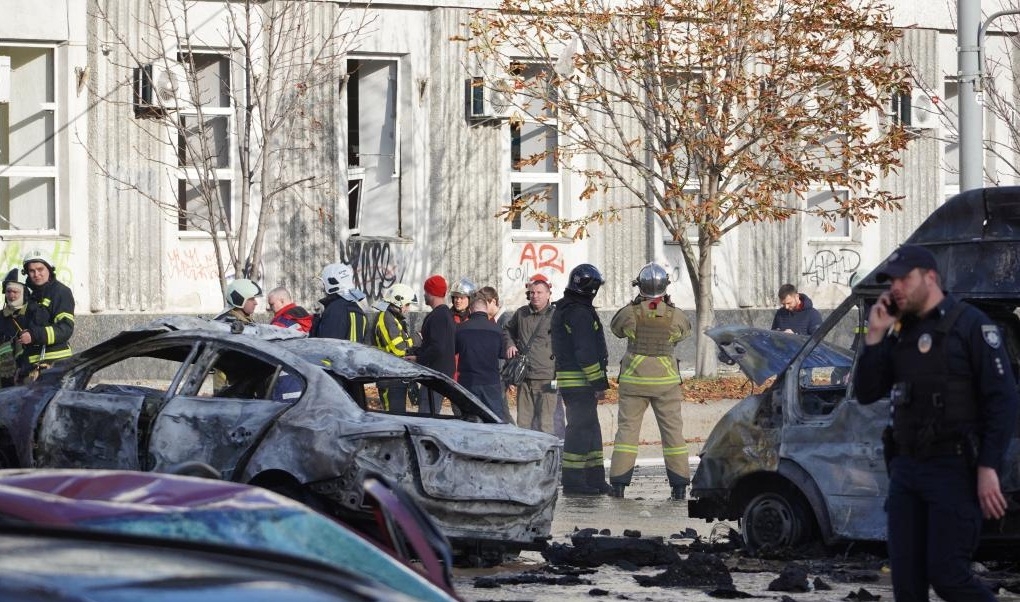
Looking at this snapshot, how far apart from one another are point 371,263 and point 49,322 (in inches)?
323

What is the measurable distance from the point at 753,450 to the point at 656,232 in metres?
13.7

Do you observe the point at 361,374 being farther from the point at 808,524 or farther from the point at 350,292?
the point at 350,292

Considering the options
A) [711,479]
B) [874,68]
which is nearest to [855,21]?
[874,68]

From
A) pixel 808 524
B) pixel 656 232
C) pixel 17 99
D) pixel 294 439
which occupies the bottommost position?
pixel 808 524

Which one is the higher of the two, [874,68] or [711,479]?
[874,68]

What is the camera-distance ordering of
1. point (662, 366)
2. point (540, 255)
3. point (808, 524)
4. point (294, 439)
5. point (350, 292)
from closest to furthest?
point (294, 439), point (808, 524), point (350, 292), point (662, 366), point (540, 255)

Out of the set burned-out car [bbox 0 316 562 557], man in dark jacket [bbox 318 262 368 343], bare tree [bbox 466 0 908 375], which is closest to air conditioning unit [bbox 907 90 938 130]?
bare tree [bbox 466 0 908 375]

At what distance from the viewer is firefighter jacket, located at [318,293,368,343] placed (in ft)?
42.5

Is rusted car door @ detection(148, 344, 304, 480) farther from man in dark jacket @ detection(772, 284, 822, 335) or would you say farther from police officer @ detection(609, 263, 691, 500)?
man in dark jacket @ detection(772, 284, 822, 335)

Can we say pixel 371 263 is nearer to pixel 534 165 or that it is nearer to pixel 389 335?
pixel 534 165

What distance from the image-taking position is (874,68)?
2038cm

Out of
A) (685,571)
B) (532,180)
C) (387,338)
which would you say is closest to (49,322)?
(387,338)

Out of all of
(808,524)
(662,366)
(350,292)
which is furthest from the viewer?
(662,366)

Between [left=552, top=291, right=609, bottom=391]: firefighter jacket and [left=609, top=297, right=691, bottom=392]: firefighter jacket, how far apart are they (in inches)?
10.2
